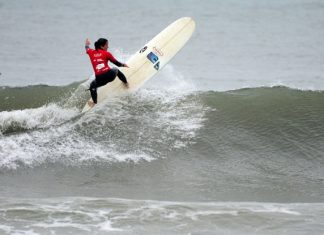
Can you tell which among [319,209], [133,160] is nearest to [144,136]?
[133,160]

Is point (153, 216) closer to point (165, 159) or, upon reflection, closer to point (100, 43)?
point (165, 159)

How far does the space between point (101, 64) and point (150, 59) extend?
5.77 ft

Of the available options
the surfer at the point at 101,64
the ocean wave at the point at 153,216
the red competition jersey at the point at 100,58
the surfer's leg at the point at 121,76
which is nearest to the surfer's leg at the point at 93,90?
the surfer at the point at 101,64

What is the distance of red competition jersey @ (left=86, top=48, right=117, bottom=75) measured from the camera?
1043 centimetres

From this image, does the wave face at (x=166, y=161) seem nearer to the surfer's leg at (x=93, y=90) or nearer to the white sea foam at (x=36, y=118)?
the white sea foam at (x=36, y=118)

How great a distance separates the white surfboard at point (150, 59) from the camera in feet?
37.8

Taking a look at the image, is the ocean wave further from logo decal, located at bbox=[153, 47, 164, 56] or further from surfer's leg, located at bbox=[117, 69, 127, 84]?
logo decal, located at bbox=[153, 47, 164, 56]

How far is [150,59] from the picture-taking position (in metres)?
12.1

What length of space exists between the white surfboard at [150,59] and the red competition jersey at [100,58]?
85 centimetres

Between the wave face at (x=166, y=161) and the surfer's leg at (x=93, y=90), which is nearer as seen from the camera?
the wave face at (x=166, y=161)

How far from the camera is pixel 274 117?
37.4ft

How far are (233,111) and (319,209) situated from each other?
4100 mm

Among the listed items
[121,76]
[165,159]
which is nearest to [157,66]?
[121,76]

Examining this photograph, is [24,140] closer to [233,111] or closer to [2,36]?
[233,111]
